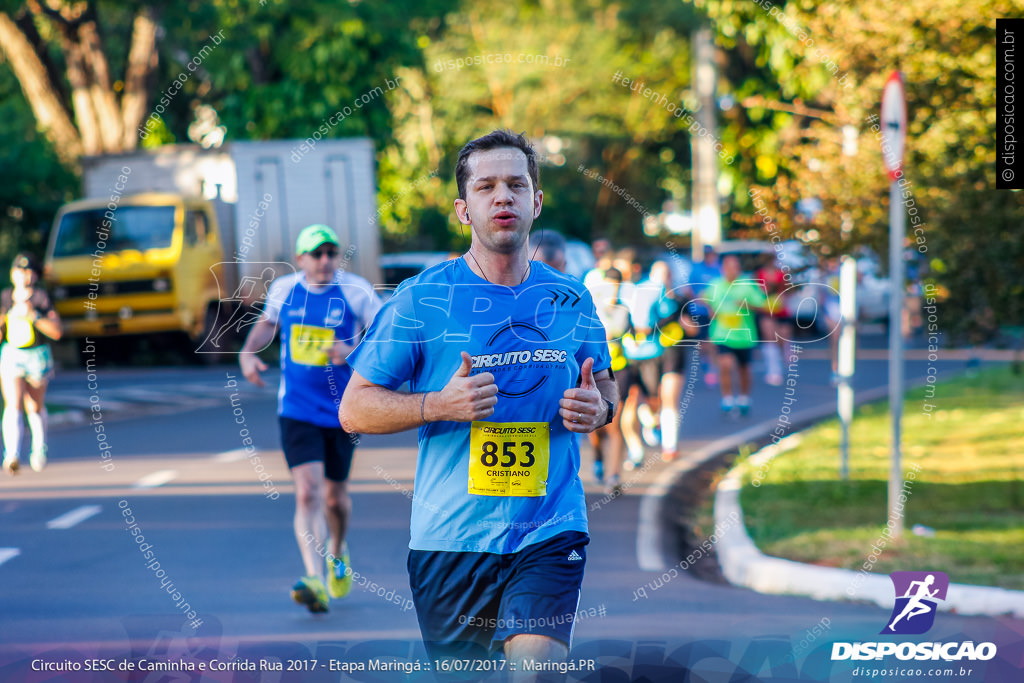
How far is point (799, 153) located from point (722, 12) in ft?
4.35

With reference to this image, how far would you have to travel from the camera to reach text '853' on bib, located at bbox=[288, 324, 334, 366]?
22.5ft

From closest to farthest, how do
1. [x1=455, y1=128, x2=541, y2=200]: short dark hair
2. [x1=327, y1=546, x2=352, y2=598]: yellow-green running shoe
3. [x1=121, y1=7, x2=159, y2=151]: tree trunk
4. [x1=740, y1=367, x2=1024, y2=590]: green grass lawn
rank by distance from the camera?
[x1=455, y1=128, x2=541, y2=200]: short dark hair < [x1=327, y1=546, x2=352, y2=598]: yellow-green running shoe < [x1=740, y1=367, x2=1024, y2=590]: green grass lawn < [x1=121, y1=7, x2=159, y2=151]: tree trunk

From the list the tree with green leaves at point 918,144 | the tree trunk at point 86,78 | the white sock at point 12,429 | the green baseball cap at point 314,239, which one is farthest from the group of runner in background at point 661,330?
the tree trunk at point 86,78

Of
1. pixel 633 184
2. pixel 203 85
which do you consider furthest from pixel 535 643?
pixel 633 184

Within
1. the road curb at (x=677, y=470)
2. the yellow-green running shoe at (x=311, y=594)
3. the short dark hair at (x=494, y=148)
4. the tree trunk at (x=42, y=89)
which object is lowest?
the road curb at (x=677, y=470)

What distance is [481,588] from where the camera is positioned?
3791 millimetres

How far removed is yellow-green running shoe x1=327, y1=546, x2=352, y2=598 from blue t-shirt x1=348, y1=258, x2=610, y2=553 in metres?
3.35

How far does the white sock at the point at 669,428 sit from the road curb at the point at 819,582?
353 cm

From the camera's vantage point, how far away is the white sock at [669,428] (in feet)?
41.6

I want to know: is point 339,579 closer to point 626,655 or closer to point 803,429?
point 626,655

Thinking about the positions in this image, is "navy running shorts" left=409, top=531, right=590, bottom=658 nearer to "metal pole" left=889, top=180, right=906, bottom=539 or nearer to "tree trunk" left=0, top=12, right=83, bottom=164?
"metal pole" left=889, top=180, right=906, bottom=539

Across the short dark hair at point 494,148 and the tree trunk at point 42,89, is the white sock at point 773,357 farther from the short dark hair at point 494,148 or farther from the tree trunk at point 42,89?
the short dark hair at point 494,148

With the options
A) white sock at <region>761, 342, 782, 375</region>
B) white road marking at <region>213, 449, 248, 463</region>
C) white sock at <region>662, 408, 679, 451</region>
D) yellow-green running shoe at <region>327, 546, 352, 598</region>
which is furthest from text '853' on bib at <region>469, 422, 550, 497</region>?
white sock at <region>761, 342, 782, 375</region>

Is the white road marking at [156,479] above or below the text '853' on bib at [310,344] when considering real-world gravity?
below
